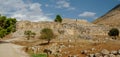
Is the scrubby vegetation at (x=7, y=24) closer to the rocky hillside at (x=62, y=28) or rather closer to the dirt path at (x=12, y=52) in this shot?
the dirt path at (x=12, y=52)

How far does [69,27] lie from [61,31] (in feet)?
22.2

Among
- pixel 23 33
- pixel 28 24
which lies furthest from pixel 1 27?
pixel 28 24

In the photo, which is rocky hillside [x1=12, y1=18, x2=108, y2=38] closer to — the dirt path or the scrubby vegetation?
the scrubby vegetation

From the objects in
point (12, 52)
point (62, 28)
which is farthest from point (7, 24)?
point (62, 28)

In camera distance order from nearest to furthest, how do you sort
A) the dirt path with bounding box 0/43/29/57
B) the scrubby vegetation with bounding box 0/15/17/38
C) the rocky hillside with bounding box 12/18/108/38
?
1. the dirt path with bounding box 0/43/29/57
2. the scrubby vegetation with bounding box 0/15/17/38
3. the rocky hillside with bounding box 12/18/108/38

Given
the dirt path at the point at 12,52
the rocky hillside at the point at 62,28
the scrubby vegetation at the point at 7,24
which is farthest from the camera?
the rocky hillside at the point at 62,28

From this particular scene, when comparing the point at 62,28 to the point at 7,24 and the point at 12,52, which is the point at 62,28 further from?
the point at 12,52

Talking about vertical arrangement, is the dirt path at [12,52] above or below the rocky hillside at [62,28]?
below

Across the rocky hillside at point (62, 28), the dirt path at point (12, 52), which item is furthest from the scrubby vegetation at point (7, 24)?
the rocky hillside at point (62, 28)

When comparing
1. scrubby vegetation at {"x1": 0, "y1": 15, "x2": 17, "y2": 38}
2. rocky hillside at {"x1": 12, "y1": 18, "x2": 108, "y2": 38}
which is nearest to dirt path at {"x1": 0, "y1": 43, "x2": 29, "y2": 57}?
scrubby vegetation at {"x1": 0, "y1": 15, "x2": 17, "y2": 38}

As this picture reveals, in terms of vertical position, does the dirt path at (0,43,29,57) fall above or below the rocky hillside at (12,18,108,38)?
below

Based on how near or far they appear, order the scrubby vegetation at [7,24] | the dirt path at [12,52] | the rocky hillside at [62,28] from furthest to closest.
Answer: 1. the rocky hillside at [62,28]
2. the scrubby vegetation at [7,24]
3. the dirt path at [12,52]

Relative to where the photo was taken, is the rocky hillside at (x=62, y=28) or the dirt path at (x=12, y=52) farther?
the rocky hillside at (x=62, y=28)

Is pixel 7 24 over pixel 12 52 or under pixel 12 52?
over
